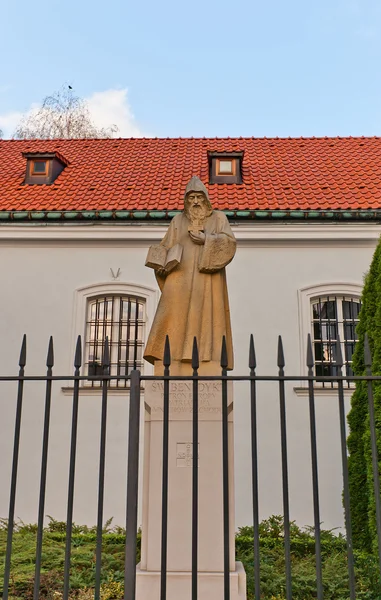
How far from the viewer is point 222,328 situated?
4188mm

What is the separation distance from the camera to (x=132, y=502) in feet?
10.1

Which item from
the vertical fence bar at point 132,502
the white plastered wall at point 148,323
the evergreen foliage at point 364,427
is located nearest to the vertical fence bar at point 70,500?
the vertical fence bar at point 132,502

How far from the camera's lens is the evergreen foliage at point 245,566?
4883 millimetres

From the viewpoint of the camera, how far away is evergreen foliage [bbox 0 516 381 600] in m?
4.88

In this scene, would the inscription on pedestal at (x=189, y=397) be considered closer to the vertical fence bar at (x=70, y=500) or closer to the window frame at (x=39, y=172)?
the vertical fence bar at (x=70, y=500)

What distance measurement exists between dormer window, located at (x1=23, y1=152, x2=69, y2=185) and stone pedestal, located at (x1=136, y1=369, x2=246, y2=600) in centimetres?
854

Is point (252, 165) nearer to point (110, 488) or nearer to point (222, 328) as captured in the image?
point (110, 488)

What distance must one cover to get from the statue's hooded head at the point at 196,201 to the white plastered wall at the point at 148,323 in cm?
500

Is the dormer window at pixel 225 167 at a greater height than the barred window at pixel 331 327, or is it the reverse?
the dormer window at pixel 225 167

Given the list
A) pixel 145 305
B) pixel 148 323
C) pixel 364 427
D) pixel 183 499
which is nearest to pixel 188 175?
pixel 145 305

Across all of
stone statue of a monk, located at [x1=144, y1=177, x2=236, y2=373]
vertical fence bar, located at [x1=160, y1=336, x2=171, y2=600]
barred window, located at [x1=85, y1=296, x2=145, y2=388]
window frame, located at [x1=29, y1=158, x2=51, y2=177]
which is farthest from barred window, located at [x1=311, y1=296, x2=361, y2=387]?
vertical fence bar, located at [x1=160, y1=336, x2=171, y2=600]

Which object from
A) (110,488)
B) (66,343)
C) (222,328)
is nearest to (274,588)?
(222,328)

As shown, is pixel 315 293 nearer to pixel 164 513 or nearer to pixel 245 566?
pixel 245 566

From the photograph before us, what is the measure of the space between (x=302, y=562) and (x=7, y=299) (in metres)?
6.47
